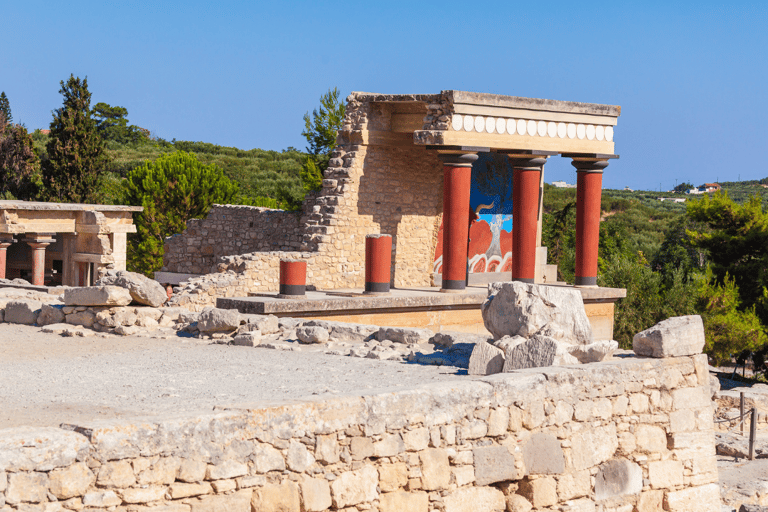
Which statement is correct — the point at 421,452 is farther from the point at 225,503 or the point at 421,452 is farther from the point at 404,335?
the point at 404,335

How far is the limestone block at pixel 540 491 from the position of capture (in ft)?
21.3

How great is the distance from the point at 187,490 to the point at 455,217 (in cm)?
1371

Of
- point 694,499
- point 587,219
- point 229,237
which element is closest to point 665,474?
point 694,499

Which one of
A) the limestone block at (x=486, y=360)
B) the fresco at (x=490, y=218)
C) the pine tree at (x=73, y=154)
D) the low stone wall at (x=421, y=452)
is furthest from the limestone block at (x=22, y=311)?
the pine tree at (x=73, y=154)

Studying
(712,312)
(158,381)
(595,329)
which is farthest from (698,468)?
(712,312)

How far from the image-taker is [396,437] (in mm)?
5781

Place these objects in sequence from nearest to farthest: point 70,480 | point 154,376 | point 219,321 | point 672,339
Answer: point 70,480 → point 672,339 → point 154,376 → point 219,321

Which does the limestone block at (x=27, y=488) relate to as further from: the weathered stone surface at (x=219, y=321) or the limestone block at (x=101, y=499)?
the weathered stone surface at (x=219, y=321)

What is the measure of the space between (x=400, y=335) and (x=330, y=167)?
9.53 metres

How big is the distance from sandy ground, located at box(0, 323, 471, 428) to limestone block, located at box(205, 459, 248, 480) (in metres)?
0.42

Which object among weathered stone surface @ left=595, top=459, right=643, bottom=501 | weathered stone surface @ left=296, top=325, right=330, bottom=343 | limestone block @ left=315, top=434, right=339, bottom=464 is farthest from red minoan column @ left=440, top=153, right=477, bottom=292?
limestone block @ left=315, top=434, right=339, bottom=464

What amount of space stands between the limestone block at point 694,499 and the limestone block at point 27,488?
196 inches

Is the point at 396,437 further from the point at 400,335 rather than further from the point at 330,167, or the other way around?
the point at 330,167

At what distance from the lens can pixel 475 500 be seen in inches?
244
